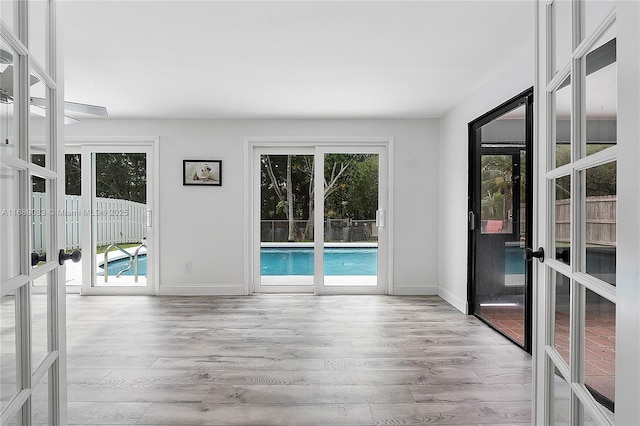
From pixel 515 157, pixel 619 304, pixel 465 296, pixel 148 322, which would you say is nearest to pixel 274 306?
pixel 148 322

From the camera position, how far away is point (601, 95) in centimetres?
99

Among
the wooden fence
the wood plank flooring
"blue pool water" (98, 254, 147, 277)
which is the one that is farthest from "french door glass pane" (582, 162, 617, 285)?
"blue pool water" (98, 254, 147, 277)

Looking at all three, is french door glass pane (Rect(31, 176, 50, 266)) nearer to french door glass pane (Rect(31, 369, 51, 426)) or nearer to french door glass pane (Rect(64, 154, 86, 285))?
french door glass pane (Rect(31, 369, 51, 426))

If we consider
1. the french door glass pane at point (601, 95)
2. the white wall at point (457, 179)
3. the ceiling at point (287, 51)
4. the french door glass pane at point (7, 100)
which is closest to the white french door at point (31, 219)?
the french door glass pane at point (7, 100)

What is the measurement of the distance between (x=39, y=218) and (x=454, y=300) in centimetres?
424

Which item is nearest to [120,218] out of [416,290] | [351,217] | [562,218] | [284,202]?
[284,202]

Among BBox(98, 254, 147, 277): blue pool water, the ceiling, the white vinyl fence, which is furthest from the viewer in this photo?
BBox(98, 254, 147, 277): blue pool water

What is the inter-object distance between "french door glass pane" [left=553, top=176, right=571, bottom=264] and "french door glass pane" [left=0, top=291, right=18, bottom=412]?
156 cm

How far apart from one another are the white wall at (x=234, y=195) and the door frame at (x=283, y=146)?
62 mm

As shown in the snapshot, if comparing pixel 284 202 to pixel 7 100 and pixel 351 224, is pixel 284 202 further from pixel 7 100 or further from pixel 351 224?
pixel 7 100

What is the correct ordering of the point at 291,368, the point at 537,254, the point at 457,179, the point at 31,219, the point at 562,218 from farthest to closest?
the point at 457,179
the point at 291,368
the point at 537,254
the point at 562,218
the point at 31,219

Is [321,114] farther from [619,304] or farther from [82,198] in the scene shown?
[619,304]

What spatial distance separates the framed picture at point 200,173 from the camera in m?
5.09

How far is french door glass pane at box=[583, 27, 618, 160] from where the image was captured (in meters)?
0.90
